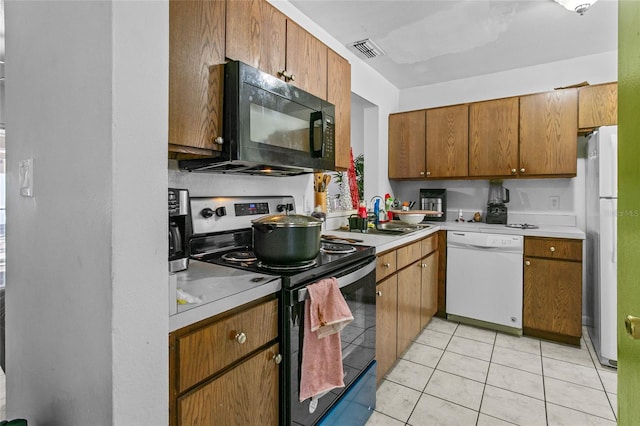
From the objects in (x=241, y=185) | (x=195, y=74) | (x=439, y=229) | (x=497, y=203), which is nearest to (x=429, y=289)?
(x=439, y=229)

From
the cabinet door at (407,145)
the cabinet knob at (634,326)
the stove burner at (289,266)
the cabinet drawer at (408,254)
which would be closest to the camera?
the cabinet knob at (634,326)

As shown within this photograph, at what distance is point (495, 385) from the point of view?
6.86 ft

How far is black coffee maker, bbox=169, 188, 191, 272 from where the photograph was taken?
1.20 m

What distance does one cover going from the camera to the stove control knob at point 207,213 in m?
1.60

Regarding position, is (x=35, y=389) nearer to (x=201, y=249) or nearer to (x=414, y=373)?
(x=201, y=249)

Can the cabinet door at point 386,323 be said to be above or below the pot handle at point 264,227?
below

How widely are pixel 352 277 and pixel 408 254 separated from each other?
959mm

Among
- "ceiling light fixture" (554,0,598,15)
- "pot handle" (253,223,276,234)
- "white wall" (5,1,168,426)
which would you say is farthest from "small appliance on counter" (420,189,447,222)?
"white wall" (5,1,168,426)

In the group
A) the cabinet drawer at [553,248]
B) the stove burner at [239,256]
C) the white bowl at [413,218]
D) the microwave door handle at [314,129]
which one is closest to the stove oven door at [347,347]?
the stove burner at [239,256]

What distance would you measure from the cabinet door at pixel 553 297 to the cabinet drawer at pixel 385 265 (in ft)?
4.40

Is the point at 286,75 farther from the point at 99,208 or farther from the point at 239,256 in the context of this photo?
the point at 99,208

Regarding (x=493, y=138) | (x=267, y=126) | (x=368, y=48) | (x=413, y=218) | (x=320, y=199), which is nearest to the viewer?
(x=267, y=126)

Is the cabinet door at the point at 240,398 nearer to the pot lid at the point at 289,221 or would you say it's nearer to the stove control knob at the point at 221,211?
the pot lid at the point at 289,221

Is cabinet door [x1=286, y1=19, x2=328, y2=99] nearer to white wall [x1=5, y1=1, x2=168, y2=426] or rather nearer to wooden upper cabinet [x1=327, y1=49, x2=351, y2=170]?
wooden upper cabinet [x1=327, y1=49, x2=351, y2=170]
